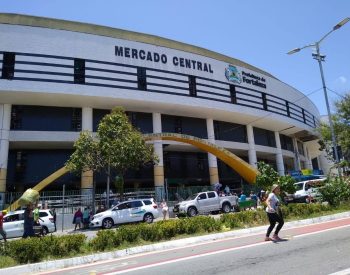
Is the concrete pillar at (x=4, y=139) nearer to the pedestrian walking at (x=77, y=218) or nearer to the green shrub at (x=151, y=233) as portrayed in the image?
the pedestrian walking at (x=77, y=218)

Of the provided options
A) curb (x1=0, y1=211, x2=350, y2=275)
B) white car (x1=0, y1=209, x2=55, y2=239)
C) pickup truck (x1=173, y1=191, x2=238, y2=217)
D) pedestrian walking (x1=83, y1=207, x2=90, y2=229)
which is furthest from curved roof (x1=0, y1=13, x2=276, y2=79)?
curb (x1=0, y1=211, x2=350, y2=275)

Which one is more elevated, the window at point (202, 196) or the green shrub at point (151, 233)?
the window at point (202, 196)

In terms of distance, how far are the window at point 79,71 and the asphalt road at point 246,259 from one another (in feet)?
73.1

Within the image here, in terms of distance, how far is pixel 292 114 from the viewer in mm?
46531

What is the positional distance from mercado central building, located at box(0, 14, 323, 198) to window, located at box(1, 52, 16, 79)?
0.07 metres

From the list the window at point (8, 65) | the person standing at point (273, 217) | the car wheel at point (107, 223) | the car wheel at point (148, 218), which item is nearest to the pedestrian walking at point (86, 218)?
the car wheel at point (107, 223)

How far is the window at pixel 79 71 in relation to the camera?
29391 mm

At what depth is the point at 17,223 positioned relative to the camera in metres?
19.0

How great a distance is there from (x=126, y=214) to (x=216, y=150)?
49.0 feet

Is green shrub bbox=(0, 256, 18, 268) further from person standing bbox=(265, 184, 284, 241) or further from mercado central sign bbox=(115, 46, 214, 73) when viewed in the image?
mercado central sign bbox=(115, 46, 214, 73)

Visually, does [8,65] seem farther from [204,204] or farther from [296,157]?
[296,157]

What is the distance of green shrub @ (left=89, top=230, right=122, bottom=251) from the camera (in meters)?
9.95

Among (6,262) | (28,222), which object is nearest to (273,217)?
(6,262)

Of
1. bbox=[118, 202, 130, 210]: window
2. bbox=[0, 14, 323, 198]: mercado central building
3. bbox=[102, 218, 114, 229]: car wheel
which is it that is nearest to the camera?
bbox=[102, 218, 114, 229]: car wheel
